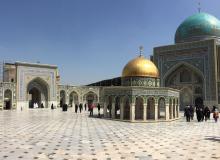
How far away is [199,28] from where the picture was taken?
29.4m

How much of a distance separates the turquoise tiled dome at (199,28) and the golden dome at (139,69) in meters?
14.3

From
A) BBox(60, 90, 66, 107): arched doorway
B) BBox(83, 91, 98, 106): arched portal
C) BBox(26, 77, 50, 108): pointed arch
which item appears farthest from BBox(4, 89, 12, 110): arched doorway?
BBox(83, 91, 98, 106): arched portal

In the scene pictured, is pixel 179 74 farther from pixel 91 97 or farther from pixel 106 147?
pixel 106 147

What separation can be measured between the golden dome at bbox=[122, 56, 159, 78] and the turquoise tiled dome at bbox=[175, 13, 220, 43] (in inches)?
563

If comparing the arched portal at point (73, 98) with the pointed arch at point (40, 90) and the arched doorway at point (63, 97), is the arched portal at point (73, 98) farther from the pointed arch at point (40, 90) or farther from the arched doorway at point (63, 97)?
the pointed arch at point (40, 90)

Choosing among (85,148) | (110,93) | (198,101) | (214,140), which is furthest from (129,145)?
(198,101)

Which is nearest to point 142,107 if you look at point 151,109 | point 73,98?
point 151,109

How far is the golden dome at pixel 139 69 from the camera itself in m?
16.8

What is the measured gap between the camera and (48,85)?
33.0 metres

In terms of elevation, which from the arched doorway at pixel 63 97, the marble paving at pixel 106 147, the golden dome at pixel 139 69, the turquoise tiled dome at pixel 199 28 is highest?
the turquoise tiled dome at pixel 199 28

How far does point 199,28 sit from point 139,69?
15.3 meters

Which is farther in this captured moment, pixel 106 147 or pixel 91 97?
pixel 91 97

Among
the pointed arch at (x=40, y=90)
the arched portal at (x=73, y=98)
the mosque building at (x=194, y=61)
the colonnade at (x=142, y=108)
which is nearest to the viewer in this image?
the colonnade at (x=142, y=108)

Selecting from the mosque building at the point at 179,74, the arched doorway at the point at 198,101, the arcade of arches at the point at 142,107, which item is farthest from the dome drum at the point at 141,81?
the arched doorway at the point at 198,101
